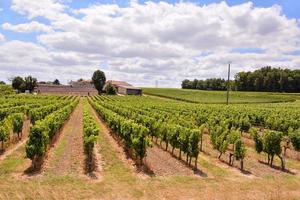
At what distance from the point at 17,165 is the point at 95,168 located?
4.92 metres

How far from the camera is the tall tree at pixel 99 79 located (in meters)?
159

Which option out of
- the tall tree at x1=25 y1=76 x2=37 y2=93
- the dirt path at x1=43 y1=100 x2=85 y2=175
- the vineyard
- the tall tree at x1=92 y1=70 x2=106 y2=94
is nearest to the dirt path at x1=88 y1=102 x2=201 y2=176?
the vineyard

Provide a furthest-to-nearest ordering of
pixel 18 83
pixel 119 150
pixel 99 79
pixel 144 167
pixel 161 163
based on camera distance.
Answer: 1. pixel 18 83
2. pixel 99 79
3. pixel 119 150
4. pixel 161 163
5. pixel 144 167

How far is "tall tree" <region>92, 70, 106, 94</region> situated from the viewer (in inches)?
6250

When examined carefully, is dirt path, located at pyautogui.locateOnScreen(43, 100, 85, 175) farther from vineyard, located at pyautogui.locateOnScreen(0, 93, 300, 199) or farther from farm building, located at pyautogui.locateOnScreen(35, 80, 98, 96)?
farm building, located at pyautogui.locateOnScreen(35, 80, 98, 96)

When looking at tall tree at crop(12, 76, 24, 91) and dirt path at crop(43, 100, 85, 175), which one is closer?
dirt path at crop(43, 100, 85, 175)

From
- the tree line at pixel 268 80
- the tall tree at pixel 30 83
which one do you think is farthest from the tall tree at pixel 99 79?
the tree line at pixel 268 80

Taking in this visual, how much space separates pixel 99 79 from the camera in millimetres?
159625

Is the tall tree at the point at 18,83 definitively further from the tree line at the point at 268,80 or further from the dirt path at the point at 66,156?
the dirt path at the point at 66,156

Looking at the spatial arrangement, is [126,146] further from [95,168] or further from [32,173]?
[32,173]

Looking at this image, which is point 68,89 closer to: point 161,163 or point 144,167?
point 161,163

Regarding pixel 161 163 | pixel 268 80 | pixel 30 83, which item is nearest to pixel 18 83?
pixel 30 83

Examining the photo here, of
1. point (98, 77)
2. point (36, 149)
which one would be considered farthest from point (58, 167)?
point (98, 77)

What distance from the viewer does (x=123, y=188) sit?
67.3ft
